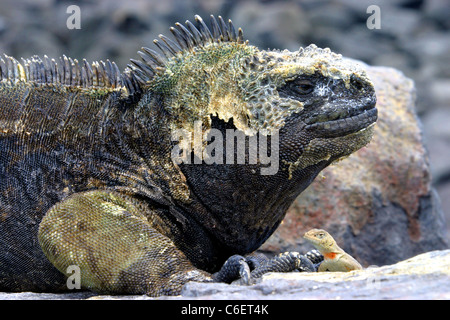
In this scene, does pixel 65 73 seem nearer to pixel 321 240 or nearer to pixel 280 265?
pixel 280 265

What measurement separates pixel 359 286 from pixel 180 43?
243 centimetres

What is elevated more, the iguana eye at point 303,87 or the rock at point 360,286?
the iguana eye at point 303,87

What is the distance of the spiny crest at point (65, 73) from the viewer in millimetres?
5008

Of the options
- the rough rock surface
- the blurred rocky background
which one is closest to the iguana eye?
the rough rock surface

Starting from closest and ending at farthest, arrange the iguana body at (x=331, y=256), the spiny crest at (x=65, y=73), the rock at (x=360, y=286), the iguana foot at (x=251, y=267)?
the rock at (x=360, y=286) → the iguana foot at (x=251, y=267) → the iguana body at (x=331, y=256) → the spiny crest at (x=65, y=73)

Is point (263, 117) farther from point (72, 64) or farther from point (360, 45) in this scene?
point (360, 45)

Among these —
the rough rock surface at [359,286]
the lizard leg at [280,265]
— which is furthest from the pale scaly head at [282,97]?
the rough rock surface at [359,286]

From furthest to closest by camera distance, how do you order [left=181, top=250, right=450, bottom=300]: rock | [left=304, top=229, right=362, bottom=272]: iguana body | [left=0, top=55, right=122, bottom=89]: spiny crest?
[left=0, top=55, right=122, bottom=89]: spiny crest → [left=304, top=229, right=362, bottom=272]: iguana body → [left=181, top=250, right=450, bottom=300]: rock

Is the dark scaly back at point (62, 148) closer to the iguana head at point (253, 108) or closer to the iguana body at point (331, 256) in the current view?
the iguana head at point (253, 108)

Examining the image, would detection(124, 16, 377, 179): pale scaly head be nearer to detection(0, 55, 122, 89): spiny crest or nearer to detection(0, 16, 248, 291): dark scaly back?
detection(0, 16, 248, 291): dark scaly back

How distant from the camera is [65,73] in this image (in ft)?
16.6

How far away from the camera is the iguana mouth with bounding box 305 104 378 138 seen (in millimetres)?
4451

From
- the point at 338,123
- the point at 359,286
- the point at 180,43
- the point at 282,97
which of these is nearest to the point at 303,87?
the point at 282,97

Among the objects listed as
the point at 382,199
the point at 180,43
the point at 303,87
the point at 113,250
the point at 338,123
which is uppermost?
the point at 180,43
